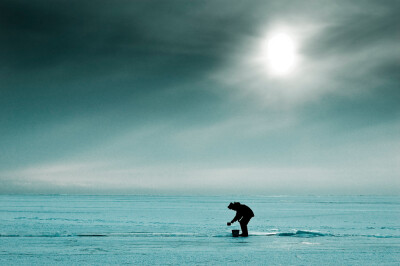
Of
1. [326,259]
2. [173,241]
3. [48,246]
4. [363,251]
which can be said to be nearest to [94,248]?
[48,246]

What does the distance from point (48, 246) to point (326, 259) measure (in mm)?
8612

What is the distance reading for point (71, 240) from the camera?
14.3 m

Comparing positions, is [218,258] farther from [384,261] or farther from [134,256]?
[384,261]

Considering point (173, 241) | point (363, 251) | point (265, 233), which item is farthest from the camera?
point (265, 233)

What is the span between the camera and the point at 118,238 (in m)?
14.9

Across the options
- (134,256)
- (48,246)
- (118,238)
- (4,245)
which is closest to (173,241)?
(118,238)

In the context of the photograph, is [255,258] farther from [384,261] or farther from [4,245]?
[4,245]

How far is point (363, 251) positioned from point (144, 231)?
913cm

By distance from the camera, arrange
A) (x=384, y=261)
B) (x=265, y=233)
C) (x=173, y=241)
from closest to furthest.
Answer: (x=384, y=261) → (x=173, y=241) → (x=265, y=233)

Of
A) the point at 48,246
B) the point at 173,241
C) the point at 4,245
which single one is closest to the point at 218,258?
the point at 173,241

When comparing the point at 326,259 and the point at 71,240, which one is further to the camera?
the point at 71,240

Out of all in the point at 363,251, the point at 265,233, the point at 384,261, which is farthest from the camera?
the point at 265,233

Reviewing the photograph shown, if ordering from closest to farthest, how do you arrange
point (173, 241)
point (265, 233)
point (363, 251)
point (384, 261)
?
point (384, 261), point (363, 251), point (173, 241), point (265, 233)

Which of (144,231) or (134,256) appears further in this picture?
(144,231)
